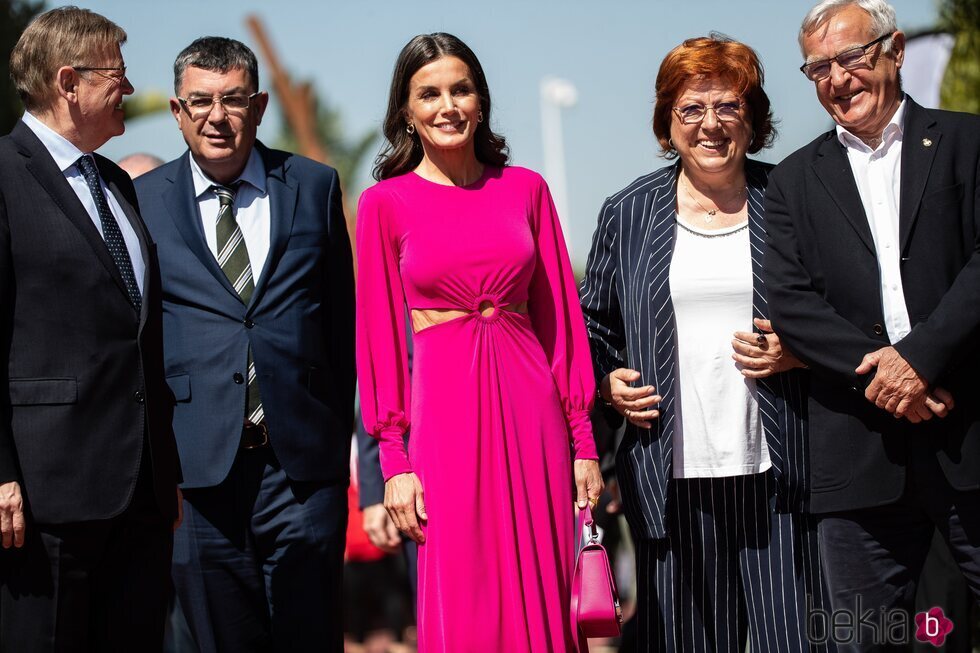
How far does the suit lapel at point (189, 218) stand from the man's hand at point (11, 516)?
1.20 meters

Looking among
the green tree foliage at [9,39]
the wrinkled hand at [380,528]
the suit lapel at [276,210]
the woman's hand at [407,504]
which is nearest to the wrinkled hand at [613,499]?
the wrinkled hand at [380,528]

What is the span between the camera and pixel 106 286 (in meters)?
4.06

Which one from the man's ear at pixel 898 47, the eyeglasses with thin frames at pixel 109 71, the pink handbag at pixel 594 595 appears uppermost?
the man's ear at pixel 898 47

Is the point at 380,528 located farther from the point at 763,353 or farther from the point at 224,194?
the point at 763,353

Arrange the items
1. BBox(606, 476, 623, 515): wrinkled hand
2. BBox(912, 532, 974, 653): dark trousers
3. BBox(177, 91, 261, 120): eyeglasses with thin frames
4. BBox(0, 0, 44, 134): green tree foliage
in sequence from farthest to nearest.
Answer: BBox(0, 0, 44, 134): green tree foliage
BBox(606, 476, 623, 515): wrinkled hand
BBox(912, 532, 974, 653): dark trousers
BBox(177, 91, 261, 120): eyeglasses with thin frames

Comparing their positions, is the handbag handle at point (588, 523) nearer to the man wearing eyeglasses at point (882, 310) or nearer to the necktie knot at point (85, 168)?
the man wearing eyeglasses at point (882, 310)

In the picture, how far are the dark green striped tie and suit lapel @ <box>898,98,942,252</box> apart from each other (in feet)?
7.77

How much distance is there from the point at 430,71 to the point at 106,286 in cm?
135

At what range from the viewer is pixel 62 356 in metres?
3.97

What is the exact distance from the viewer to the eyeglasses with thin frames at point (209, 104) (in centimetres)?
483

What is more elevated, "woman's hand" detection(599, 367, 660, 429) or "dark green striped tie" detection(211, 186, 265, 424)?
"dark green striped tie" detection(211, 186, 265, 424)

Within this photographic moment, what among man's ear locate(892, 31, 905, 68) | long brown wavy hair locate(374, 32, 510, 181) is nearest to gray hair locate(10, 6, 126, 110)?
long brown wavy hair locate(374, 32, 510, 181)

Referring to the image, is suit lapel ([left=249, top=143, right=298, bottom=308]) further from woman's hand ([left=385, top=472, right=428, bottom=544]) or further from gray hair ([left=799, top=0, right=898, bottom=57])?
gray hair ([left=799, top=0, right=898, bottom=57])

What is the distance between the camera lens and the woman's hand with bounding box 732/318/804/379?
14.7ft
